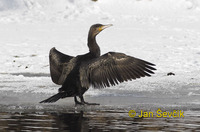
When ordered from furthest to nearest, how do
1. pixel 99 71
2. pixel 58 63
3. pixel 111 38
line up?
pixel 111 38, pixel 58 63, pixel 99 71

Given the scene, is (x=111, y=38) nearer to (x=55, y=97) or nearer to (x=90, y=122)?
(x=55, y=97)

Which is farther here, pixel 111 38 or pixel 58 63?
pixel 111 38

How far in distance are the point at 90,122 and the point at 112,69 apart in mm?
1950

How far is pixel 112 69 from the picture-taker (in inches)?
340

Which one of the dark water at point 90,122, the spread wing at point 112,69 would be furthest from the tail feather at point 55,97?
the dark water at point 90,122

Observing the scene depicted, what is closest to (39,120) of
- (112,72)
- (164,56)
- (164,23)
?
(112,72)

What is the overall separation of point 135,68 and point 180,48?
1109 cm

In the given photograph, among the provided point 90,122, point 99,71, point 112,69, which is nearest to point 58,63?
point 99,71

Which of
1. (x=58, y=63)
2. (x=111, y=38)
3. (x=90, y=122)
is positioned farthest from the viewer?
(x=111, y=38)

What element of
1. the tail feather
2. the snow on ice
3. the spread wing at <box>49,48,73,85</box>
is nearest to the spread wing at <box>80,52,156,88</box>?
the tail feather

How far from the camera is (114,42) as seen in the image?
2058cm

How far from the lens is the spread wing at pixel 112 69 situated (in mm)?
8594

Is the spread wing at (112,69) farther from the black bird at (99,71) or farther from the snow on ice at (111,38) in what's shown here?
the snow on ice at (111,38)

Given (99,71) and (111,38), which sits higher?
(111,38)
